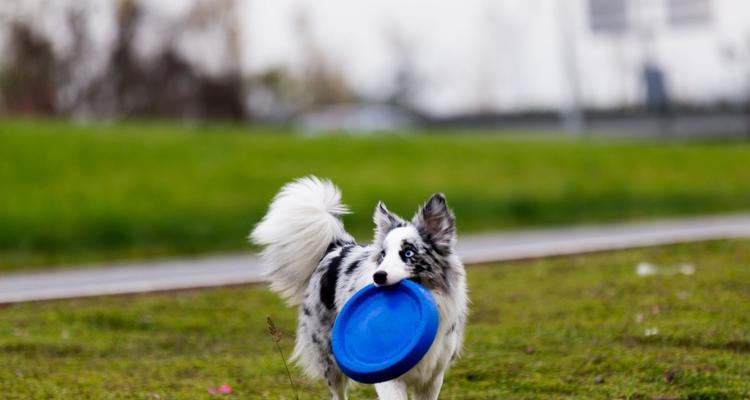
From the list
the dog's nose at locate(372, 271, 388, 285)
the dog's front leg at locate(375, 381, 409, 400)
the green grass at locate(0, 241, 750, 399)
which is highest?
the dog's nose at locate(372, 271, 388, 285)

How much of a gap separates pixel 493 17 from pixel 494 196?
43094 mm

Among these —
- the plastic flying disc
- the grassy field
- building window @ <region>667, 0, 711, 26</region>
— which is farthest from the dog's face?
building window @ <region>667, 0, 711, 26</region>

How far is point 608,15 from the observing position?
48062 millimetres

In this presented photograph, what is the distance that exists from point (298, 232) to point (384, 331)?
44.8 inches

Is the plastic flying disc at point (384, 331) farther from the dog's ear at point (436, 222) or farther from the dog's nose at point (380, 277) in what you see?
the dog's ear at point (436, 222)

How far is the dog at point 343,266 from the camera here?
5.95 meters

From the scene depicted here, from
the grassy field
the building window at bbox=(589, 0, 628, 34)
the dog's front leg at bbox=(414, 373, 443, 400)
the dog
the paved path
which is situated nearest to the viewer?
the dog

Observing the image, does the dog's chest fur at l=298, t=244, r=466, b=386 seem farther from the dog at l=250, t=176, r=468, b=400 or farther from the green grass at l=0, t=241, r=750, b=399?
the green grass at l=0, t=241, r=750, b=399

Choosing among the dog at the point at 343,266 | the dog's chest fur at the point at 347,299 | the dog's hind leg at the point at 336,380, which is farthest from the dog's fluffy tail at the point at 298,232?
the dog's hind leg at the point at 336,380

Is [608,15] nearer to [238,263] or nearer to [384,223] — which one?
[238,263]

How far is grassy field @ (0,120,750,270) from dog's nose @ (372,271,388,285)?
12888 mm

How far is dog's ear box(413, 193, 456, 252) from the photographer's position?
19.6ft

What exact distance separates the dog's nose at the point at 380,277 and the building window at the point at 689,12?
4009cm

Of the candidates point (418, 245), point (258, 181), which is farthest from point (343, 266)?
point (258, 181)
